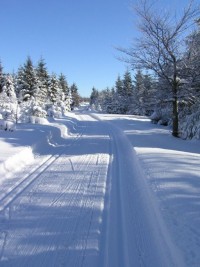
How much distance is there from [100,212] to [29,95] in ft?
122

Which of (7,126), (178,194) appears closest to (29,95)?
(7,126)

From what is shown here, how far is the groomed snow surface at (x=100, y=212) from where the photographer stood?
4.14 m

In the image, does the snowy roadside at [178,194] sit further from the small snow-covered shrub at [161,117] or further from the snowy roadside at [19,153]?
the small snow-covered shrub at [161,117]

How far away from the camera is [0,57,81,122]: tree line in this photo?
76.9 feet

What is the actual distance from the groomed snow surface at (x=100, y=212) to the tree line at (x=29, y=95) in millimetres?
13099

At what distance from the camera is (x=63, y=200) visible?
20.6ft

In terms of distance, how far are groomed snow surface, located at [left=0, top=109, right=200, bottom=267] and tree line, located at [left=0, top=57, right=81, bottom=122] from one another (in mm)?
13099

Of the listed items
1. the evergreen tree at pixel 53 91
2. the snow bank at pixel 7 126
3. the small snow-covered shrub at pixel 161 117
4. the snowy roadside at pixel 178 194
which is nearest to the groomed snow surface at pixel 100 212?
the snowy roadside at pixel 178 194

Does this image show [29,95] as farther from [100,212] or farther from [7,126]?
[100,212]

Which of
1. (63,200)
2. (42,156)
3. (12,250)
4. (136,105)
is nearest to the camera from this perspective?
(12,250)

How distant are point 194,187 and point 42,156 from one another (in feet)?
20.3

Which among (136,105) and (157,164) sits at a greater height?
(136,105)

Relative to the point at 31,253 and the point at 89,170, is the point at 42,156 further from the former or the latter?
the point at 31,253

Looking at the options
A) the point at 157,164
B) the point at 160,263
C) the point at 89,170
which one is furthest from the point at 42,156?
the point at 160,263
